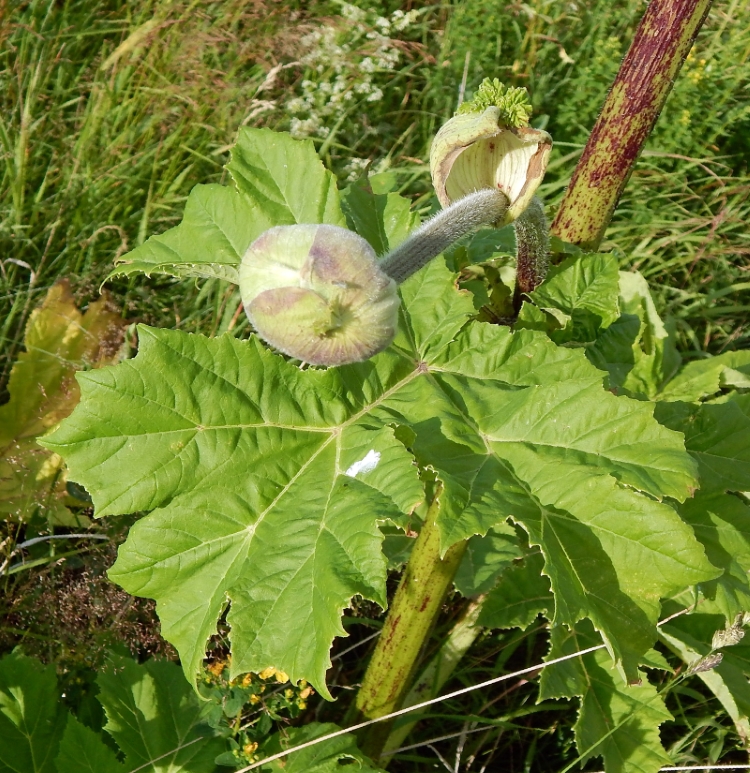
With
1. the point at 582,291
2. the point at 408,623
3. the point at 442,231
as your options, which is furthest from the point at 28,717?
the point at 582,291

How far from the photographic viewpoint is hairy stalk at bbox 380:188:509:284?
1.52m

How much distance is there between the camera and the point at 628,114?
6.02 ft

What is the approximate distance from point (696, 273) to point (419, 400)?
7.78 feet

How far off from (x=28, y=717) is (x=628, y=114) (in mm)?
2058

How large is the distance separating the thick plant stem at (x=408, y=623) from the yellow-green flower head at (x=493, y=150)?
0.66m

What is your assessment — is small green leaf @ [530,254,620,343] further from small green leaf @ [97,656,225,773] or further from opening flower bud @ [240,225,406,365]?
small green leaf @ [97,656,225,773]

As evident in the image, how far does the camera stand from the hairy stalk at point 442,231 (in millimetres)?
1524

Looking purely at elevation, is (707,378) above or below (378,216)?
below

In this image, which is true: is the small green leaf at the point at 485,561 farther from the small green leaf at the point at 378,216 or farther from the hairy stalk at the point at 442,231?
the hairy stalk at the point at 442,231

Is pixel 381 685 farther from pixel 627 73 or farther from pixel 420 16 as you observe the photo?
pixel 420 16

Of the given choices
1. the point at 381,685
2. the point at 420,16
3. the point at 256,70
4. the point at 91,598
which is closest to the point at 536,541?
the point at 381,685

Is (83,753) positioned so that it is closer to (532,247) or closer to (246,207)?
(246,207)

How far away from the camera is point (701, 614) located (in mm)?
2447

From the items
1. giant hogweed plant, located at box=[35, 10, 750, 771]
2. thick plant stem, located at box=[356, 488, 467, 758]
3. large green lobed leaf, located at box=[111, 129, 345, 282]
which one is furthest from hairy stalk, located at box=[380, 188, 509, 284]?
thick plant stem, located at box=[356, 488, 467, 758]
